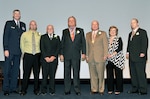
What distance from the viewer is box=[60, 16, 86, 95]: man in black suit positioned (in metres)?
4.47

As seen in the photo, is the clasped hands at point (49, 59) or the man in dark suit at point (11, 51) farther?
the man in dark suit at point (11, 51)

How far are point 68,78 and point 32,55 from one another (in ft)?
2.79

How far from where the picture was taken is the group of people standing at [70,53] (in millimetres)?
4461

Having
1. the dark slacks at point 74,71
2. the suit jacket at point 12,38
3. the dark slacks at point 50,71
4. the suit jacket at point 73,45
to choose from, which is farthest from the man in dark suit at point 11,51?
the dark slacks at point 74,71

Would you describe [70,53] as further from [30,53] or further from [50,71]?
[30,53]

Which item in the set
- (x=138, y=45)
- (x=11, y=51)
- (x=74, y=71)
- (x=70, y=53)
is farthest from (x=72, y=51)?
(x=138, y=45)

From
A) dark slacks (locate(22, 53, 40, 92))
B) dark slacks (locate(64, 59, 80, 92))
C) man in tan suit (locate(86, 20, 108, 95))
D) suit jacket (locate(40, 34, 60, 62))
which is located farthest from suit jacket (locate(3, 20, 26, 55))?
man in tan suit (locate(86, 20, 108, 95))

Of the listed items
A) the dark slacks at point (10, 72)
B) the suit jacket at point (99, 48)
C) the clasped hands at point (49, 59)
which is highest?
the suit jacket at point (99, 48)

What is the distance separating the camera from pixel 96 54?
14.7 ft

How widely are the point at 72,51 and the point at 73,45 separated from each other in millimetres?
121

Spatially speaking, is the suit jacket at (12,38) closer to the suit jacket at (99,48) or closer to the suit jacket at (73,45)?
the suit jacket at (73,45)

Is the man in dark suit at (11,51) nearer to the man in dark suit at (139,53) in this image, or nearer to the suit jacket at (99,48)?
the suit jacket at (99,48)

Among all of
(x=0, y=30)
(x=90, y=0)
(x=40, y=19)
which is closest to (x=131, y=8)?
(x=90, y=0)

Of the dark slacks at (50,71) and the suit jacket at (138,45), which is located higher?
the suit jacket at (138,45)
